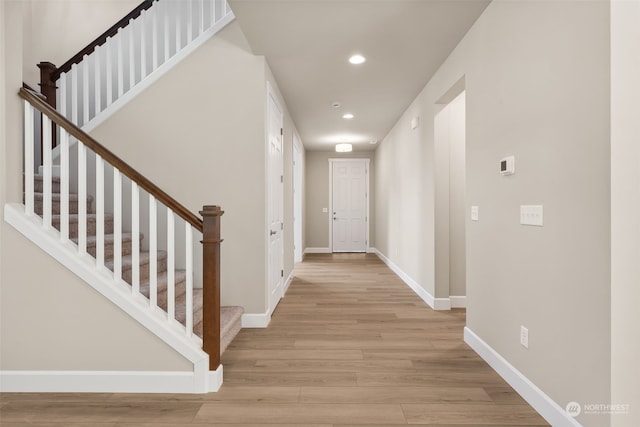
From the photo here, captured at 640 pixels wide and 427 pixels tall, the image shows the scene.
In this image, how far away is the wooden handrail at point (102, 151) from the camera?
2.17m

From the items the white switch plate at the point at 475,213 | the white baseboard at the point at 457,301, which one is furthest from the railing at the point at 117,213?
the white baseboard at the point at 457,301

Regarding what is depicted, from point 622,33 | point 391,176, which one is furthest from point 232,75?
point 391,176

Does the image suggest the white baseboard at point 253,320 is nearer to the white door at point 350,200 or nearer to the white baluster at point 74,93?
the white baluster at point 74,93

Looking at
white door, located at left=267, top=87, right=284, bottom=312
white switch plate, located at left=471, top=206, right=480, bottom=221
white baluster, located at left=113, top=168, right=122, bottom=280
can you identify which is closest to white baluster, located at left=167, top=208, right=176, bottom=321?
white baluster, located at left=113, top=168, right=122, bottom=280

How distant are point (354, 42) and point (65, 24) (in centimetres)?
396

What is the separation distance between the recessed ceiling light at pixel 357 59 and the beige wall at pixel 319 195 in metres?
5.58

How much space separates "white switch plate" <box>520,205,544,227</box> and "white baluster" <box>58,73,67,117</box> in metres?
3.87

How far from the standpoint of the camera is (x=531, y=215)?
2.09 m

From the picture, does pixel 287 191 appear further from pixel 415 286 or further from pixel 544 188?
pixel 544 188

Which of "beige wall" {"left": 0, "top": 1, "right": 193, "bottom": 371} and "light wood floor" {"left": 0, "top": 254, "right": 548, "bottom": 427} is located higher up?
"beige wall" {"left": 0, "top": 1, "right": 193, "bottom": 371}

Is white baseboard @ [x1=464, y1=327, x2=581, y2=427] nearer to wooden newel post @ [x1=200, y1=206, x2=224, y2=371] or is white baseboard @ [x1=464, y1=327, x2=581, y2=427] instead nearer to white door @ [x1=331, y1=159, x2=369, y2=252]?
wooden newel post @ [x1=200, y1=206, x2=224, y2=371]

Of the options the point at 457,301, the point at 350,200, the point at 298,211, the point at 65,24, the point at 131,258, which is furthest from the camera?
the point at 350,200

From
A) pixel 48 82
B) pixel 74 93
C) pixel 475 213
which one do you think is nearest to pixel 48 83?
pixel 48 82

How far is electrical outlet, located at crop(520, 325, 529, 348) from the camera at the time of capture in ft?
7.02
